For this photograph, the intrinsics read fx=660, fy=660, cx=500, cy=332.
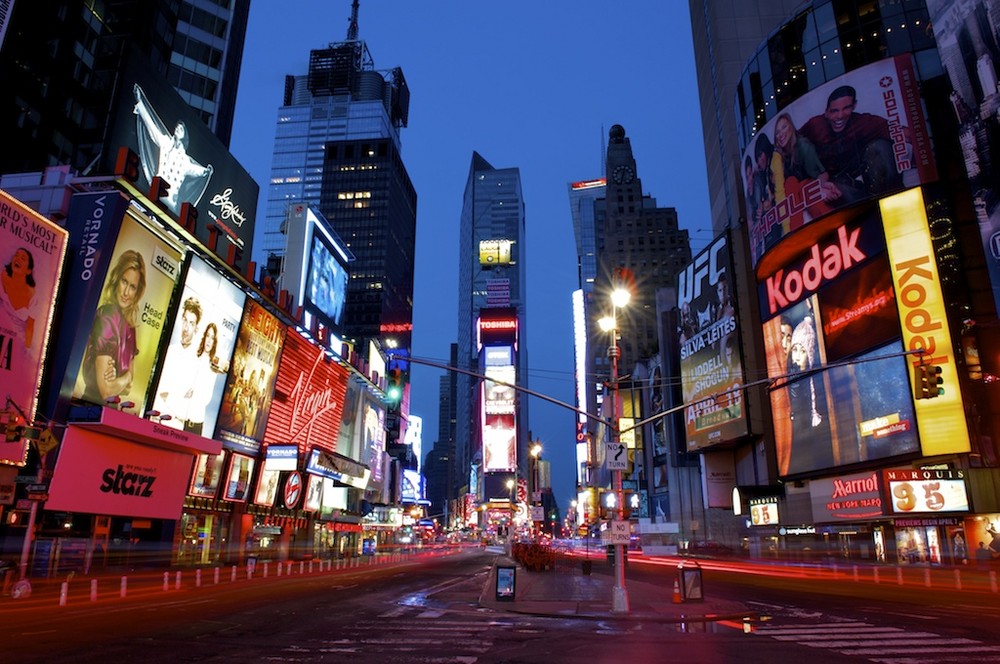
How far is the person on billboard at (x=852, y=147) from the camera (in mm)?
46156

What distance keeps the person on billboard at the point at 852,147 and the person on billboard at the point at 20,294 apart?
4960cm

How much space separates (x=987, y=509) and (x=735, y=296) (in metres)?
31.1

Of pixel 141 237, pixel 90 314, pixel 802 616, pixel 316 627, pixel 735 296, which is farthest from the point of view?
pixel 735 296

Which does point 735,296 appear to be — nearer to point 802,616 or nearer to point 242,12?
point 802,616

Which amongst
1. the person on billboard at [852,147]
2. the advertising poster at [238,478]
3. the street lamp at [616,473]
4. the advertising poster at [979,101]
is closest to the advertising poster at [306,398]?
the advertising poster at [238,478]

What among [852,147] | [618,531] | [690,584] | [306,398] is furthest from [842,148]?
[306,398]

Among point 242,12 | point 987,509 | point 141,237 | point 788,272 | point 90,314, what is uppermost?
point 242,12

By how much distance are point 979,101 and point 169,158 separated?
49.8 metres

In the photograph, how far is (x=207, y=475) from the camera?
41094mm

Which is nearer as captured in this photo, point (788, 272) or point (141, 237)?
point (141, 237)

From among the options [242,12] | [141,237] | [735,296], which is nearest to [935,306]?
[735,296]

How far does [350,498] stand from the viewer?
72.1 m

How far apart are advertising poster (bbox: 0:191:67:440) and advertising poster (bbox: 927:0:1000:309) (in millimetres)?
49072

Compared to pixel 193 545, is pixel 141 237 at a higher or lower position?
higher
